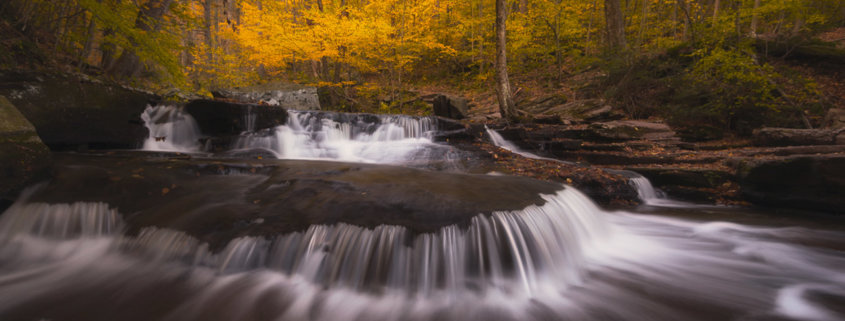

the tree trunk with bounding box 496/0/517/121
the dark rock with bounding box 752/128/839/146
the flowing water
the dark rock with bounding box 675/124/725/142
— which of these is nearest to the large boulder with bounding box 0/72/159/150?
the flowing water

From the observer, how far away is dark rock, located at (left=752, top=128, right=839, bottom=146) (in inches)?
225

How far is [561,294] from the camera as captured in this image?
8.86 ft

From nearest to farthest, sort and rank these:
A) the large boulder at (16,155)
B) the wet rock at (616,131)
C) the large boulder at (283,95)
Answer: the large boulder at (16,155), the wet rock at (616,131), the large boulder at (283,95)

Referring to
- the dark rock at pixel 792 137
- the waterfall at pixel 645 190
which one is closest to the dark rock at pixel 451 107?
the waterfall at pixel 645 190

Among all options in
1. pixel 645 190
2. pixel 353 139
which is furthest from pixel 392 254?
pixel 353 139

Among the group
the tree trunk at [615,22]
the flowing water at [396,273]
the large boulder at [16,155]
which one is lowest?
the flowing water at [396,273]

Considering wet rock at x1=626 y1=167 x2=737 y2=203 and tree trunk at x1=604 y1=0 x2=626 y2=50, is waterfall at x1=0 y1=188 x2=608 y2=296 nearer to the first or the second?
wet rock at x1=626 y1=167 x2=737 y2=203

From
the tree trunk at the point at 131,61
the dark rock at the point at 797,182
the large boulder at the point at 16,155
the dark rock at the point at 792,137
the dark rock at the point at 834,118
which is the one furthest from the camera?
the tree trunk at the point at 131,61

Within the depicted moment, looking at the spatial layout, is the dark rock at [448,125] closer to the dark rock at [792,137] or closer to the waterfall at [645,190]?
the waterfall at [645,190]

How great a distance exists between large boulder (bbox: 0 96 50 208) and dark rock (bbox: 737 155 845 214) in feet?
32.2

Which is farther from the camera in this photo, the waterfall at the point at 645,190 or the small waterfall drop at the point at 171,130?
the small waterfall drop at the point at 171,130

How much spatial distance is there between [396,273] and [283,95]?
45.6 ft

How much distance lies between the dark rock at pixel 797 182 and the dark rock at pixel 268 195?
3.43 m

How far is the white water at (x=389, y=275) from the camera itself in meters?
2.37
